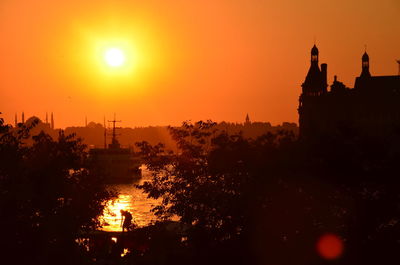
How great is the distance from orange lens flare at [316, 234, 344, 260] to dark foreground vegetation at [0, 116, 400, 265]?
16 centimetres

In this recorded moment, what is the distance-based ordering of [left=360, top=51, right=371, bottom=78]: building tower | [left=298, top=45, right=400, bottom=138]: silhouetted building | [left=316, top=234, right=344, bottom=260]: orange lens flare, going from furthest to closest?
[left=360, top=51, right=371, bottom=78]: building tower < [left=298, top=45, right=400, bottom=138]: silhouetted building < [left=316, top=234, right=344, bottom=260]: orange lens flare

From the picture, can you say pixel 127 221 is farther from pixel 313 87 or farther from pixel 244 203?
pixel 313 87

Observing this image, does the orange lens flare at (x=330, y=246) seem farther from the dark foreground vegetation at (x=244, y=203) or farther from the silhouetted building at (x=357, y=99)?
the silhouetted building at (x=357, y=99)

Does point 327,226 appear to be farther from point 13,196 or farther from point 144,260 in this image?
point 13,196

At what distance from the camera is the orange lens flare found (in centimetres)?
2825

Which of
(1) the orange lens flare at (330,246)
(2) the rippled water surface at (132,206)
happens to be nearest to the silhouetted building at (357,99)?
(2) the rippled water surface at (132,206)

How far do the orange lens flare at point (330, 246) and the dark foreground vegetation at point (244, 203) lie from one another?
16cm

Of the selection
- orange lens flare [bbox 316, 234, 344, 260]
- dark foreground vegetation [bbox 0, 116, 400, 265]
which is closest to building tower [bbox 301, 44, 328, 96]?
dark foreground vegetation [bbox 0, 116, 400, 265]

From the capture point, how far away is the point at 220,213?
100ft

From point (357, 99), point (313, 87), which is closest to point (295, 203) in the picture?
point (357, 99)

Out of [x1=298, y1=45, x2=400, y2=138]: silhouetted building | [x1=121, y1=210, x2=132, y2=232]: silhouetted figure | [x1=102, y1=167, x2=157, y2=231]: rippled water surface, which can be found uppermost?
[x1=298, y1=45, x2=400, y2=138]: silhouetted building

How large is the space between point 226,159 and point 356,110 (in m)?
70.7

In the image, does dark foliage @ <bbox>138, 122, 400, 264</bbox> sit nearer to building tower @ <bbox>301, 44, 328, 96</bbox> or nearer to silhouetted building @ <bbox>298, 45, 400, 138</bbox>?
silhouetted building @ <bbox>298, 45, 400, 138</bbox>

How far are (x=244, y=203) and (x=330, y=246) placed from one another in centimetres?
401
